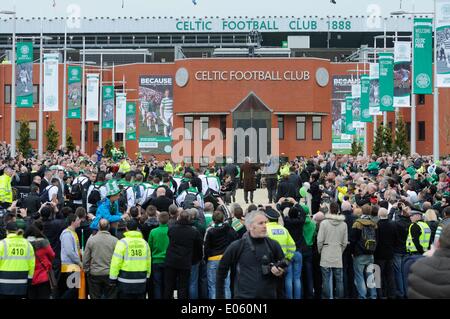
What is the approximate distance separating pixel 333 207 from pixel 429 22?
1757cm

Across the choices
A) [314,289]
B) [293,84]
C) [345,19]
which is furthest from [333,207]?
[345,19]

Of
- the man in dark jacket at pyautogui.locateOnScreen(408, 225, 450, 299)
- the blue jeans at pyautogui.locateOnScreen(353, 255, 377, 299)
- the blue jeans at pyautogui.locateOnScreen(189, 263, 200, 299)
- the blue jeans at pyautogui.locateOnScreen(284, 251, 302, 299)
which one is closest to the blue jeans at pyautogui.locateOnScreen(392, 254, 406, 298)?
the blue jeans at pyautogui.locateOnScreen(353, 255, 377, 299)

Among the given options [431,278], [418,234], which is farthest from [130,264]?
[431,278]

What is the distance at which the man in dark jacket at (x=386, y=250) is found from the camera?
1560 cm

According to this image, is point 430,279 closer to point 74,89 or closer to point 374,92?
point 374,92

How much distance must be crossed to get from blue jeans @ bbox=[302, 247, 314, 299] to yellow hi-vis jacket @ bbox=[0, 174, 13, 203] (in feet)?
33.1

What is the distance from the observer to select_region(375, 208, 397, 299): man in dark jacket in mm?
15602

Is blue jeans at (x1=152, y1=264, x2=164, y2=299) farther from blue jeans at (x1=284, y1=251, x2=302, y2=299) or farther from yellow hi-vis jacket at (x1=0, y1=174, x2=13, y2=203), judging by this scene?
yellow hi-vis jacket at (x1=0, y1=174, x2=13, y2=203)

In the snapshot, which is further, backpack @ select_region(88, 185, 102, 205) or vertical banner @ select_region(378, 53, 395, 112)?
vertical banner @ select_region(378, 53, 395, 112)

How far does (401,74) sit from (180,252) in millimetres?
24548

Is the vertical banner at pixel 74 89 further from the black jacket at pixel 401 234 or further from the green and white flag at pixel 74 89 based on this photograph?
the black jacket at pixel 401 234

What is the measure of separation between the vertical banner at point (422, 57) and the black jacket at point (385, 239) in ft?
52.4

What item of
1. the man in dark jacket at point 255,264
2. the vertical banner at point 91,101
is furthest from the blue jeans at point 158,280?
the vertical banner at point 91,101

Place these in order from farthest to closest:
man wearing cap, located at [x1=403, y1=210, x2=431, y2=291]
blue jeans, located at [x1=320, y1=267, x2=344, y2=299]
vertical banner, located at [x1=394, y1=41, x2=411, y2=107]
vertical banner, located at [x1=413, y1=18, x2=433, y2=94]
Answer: vertical banner, located at [x1=394, y1=41, x2=411, y2=107] < vertical banner, located at [x1=413, y1=18, x2=433, y2=94] < man wearing cap, located at [x1=403, y1=210, x2=431, y2=291] < blue jeans, located at [x1=320, y1=267, x2=344, y2=299]
